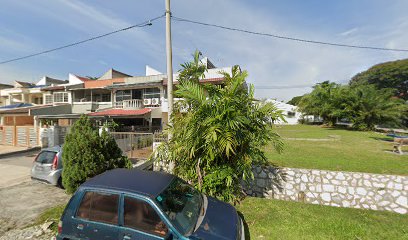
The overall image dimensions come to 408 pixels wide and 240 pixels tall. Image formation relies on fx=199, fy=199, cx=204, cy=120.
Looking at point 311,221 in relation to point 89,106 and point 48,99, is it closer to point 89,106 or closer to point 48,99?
point 89,106

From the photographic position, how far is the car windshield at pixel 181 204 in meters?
2.99

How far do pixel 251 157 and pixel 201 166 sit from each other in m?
1.42

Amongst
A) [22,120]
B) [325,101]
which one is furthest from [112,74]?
[325,101]

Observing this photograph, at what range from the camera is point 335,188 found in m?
5.93

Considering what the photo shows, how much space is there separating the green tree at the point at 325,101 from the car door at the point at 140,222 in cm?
2777

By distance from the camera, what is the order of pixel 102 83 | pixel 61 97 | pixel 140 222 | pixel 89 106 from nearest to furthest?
pixel 140 222 < pixel 89 106 < pixel 102 83 < pixel 61 97

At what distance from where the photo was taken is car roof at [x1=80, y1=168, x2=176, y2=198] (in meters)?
3.16

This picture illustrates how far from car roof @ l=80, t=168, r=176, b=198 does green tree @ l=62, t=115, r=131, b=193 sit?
101 inches

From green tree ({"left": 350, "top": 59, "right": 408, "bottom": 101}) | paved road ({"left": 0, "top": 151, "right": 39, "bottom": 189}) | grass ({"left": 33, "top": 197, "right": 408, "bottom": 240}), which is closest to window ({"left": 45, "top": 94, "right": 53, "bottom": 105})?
paved road ({"left": 0, "top": 151, "right": 39, "bottom": 189})

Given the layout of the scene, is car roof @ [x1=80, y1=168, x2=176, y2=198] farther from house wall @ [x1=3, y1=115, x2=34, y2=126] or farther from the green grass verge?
house wall @ [x1=3, y1=115, x2=34, y2=126]

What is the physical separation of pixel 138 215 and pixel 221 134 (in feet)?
8.25

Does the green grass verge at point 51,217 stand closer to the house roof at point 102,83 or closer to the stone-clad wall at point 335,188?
the stone-clad wall at point 335,188

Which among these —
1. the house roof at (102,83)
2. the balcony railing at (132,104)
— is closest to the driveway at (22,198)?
the balcony railing at (132,104)

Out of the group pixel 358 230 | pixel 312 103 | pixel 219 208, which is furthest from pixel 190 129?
pixel 312 103
